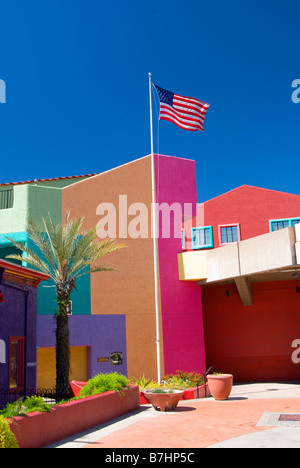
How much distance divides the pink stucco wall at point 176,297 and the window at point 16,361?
383 inches

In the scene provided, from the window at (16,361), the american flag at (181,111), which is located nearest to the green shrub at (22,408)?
the window at (16,361)

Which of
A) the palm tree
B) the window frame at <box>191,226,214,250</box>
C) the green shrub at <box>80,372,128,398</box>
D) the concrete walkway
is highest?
the window frame at <box>191,226,214,250</box>

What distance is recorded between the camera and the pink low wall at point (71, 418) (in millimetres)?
9952

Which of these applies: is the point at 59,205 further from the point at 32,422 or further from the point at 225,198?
the point at 32,422

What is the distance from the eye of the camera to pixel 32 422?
33.4ft

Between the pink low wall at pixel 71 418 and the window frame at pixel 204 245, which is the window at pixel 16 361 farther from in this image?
the window frame at pixel 204 245

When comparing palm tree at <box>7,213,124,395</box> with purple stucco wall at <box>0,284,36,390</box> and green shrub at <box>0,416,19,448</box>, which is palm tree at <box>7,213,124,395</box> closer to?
purple stucco wall at <box>0,284,36,390</box>

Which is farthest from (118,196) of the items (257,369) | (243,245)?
(257,369)

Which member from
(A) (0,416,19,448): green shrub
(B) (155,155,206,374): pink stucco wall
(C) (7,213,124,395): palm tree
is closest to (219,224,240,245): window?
(B) (155,155,206,374): pink stucco wall

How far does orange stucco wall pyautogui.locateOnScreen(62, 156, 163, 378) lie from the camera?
24.0 meters

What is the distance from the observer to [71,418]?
1196 centimetres

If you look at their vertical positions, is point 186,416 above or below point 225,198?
below

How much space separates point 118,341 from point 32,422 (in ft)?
45.0

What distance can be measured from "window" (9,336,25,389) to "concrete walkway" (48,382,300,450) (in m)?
3.89
